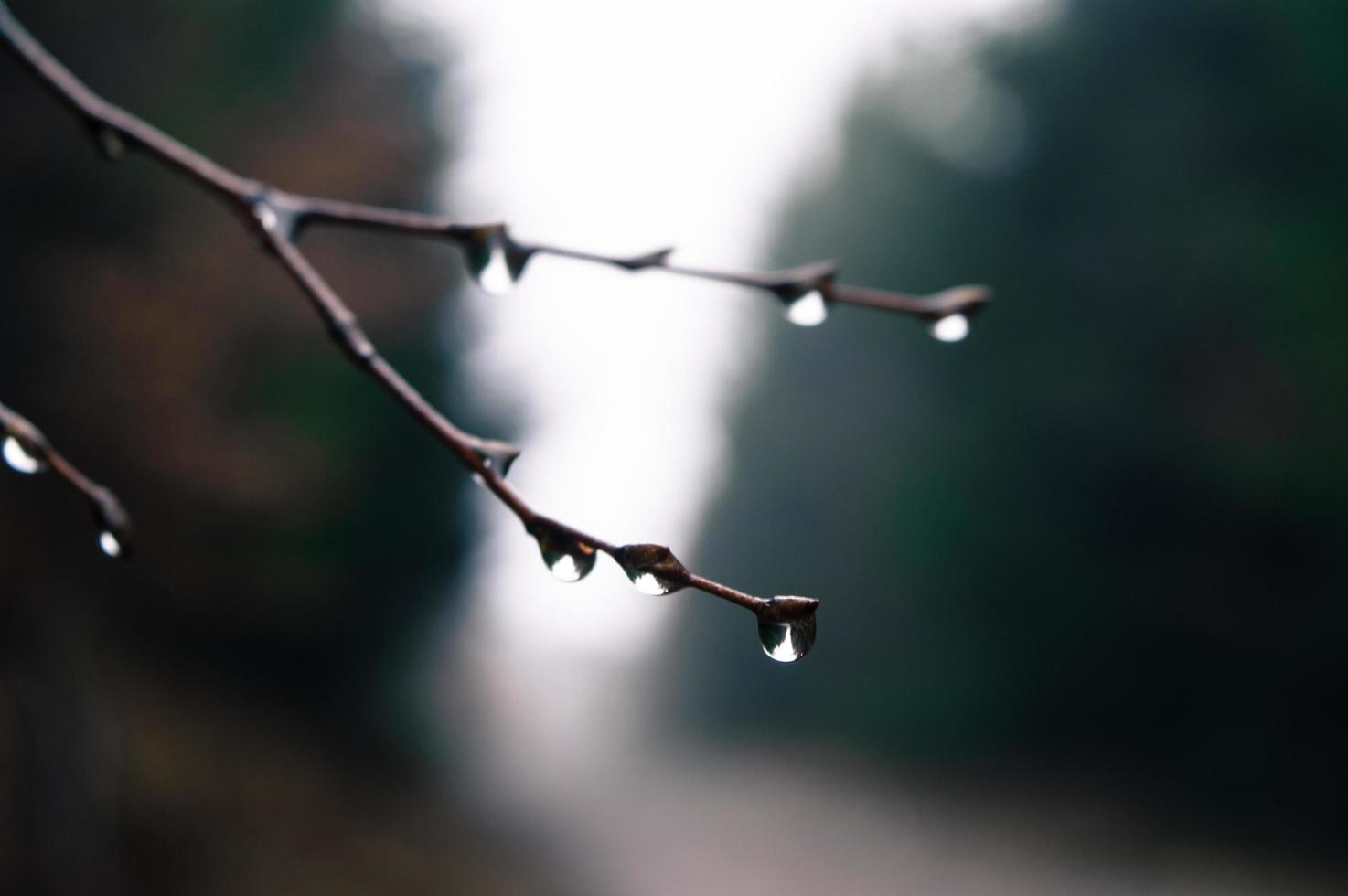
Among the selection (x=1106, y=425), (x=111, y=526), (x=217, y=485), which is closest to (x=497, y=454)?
(x=111, y=526)

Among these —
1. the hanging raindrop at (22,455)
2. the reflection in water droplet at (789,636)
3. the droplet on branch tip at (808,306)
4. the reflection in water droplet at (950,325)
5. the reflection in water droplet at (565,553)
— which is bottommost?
the reflection in water droplet at (789,636)

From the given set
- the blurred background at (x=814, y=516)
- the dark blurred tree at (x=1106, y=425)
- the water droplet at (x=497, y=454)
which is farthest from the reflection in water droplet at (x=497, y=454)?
the dark blurred tree at (x=1106, y=425)

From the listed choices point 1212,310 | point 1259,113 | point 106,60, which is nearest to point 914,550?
point 1212,310

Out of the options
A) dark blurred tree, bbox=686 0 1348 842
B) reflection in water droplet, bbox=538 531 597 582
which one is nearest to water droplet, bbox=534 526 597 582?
reflection in water droplet, bbox=538 531 597 582

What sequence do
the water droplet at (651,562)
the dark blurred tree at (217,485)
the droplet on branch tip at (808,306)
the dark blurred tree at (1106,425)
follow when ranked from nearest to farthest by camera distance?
the water droplet at (651,562) < the droplet on branch tip at (808,306) < the dark blurred tree at (217,485) < the dark blurred tree at (1106,425)

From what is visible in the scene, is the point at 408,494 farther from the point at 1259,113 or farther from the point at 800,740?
the point at 1259,113

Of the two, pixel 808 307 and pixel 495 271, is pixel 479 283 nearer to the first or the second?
pixel 495 271

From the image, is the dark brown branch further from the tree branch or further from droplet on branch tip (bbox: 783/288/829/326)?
droplet on branch tip (bbox: 783/288/829/326)

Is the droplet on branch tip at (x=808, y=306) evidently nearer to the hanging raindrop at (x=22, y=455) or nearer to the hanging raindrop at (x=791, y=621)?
the hanging raindrop at (x=791, y=621)
